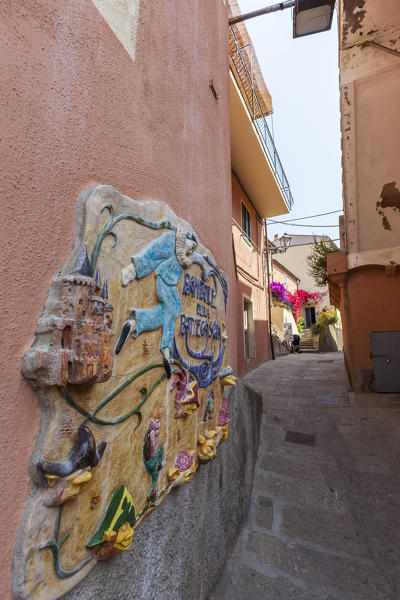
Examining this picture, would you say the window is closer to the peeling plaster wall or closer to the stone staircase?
the peeling plaster wall

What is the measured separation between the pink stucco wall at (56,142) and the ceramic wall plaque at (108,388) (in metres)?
0.06

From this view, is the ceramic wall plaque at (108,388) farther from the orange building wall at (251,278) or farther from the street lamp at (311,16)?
the orange building wall at (251,278)

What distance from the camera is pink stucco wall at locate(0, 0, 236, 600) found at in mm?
1034

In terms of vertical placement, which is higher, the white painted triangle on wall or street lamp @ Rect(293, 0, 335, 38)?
street lamp @ Rect(293, 0, 335, 38)

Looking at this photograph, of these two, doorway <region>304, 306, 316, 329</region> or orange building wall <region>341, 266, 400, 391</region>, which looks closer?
orange building wall <region>341, 266, 400, 391</region>

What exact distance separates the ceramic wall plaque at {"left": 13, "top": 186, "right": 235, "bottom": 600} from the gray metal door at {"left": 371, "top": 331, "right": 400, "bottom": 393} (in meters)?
5.87

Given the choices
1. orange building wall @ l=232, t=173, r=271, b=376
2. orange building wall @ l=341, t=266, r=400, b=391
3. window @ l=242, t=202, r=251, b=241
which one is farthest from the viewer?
window @ l=242, t=202, r=251, b=241

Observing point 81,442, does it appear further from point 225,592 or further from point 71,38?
point 225,592

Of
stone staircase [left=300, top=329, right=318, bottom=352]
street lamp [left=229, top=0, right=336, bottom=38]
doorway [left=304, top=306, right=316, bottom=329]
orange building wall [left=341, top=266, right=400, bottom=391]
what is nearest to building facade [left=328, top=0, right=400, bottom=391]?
orange building wall [left=341, top=266, right=400, bottom=391]

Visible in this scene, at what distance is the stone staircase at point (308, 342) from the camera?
708 inches

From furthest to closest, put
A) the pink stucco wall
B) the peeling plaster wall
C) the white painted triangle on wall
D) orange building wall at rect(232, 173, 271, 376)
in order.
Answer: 1. orange building wall at rect(232, 173, 271, 376)
2. the peeling plaster wall
3. the white painted triangle on wall
4. the pink stucco wall

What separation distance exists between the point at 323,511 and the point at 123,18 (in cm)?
454

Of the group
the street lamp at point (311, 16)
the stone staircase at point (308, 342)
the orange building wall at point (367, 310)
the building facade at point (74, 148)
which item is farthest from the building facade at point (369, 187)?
the stone staircase at point (308, 342)

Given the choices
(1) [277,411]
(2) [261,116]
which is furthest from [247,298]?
(2) [261,116]
